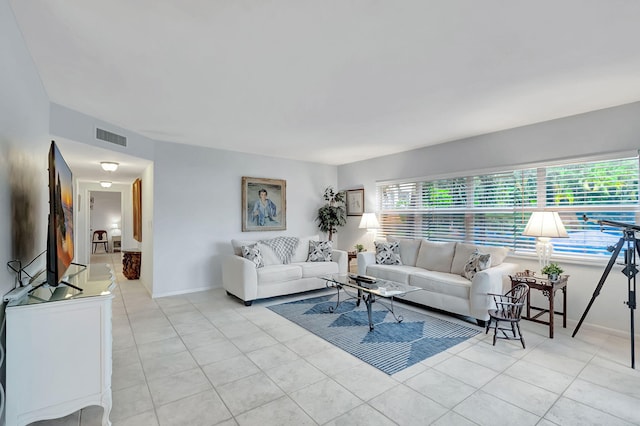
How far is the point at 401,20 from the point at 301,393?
2.60m

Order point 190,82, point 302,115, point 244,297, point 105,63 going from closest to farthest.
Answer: point 105,63 → point 190,82 → point 302,115 → point 244,297

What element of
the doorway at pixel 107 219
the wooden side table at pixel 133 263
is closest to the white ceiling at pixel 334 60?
the wooden side table at pixel 133 263

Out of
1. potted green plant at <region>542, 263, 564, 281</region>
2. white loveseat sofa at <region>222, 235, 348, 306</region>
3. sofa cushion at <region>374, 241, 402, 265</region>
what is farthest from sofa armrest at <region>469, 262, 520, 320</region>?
white loveseat sofa at <region>222, 235, 348, 306</region>

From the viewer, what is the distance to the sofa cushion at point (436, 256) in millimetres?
4473

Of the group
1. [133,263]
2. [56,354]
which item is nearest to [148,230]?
[133,263]

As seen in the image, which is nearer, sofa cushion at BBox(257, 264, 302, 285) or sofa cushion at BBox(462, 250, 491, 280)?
sofa cushion at BBox(462, 250, 491, 280)

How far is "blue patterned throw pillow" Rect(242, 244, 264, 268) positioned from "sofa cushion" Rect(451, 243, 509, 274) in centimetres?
282

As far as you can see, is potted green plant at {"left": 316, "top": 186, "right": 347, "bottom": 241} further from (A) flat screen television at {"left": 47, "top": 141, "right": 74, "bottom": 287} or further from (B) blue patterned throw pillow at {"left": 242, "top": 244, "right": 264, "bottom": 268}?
(A) flat screen television at {"left": 47, "top": 141, "right": 74, "bottom": 287}

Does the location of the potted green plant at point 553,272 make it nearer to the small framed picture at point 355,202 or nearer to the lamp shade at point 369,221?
the lamp shade at point 369,221

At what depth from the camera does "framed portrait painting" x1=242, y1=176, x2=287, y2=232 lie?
5.71m

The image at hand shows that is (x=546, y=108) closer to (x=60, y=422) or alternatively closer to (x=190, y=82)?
(x=190, y=82)

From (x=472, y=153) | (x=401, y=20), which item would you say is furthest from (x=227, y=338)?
(x=472, y=153)

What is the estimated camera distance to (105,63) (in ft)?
7.95

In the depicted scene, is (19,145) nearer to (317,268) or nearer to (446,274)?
(317,268)
